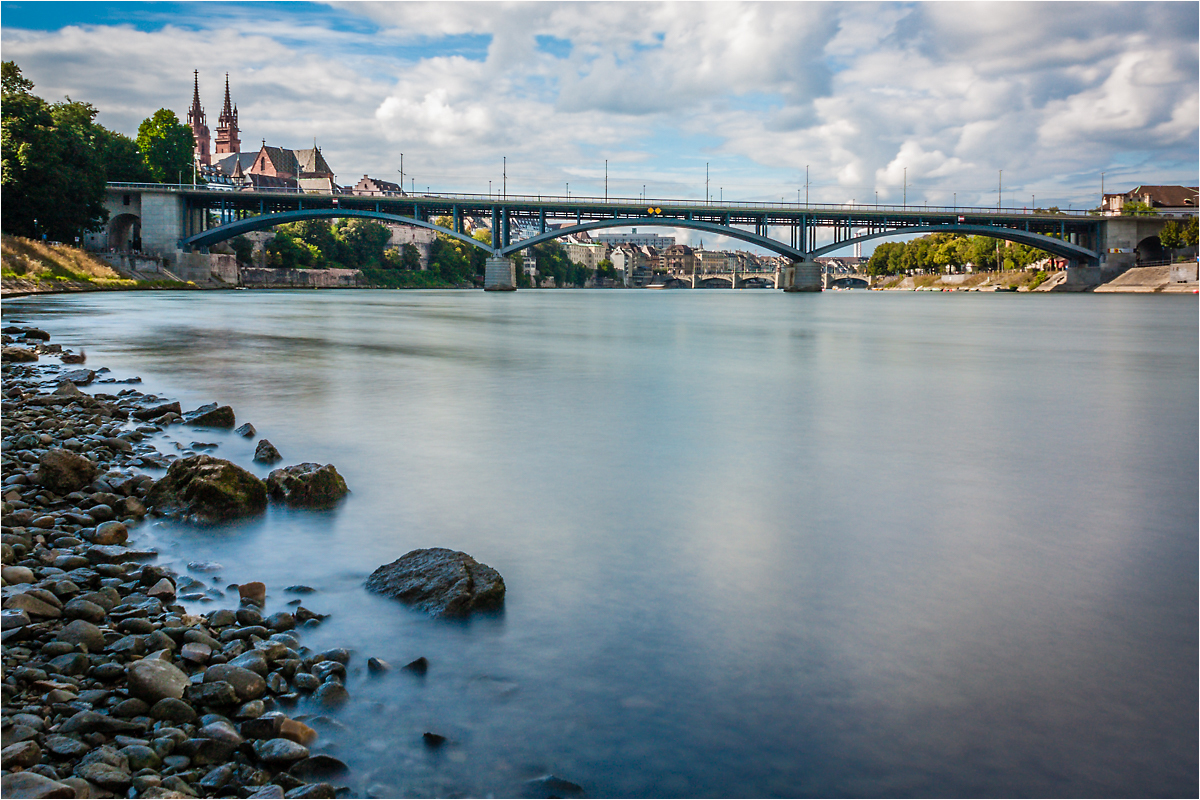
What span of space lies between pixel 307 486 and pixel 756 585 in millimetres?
3174

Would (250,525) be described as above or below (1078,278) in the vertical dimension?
below

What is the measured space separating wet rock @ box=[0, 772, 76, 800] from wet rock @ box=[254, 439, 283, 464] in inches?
198

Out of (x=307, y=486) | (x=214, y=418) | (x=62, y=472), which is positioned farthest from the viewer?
(x=214, y=418)

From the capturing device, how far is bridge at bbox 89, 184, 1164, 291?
74.7 m

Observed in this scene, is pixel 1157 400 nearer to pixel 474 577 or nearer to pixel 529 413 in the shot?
pixel 529 413

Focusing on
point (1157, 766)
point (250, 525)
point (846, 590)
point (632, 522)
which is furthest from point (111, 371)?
point (1157, 766)

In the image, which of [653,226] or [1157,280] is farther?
[1157,280]

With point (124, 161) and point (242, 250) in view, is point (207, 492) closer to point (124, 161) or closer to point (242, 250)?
point (124, 161)

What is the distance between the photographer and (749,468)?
7.58 metres

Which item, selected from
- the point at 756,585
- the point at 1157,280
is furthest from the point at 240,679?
the point at 1157,280

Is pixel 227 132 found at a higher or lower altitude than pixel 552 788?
higher

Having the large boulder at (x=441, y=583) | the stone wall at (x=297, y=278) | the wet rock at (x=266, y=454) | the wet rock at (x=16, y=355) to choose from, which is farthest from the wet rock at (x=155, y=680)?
the stone wall at (x=297, y=278)

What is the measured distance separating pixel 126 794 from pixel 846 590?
3214 mm

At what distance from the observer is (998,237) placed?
8712 cm
